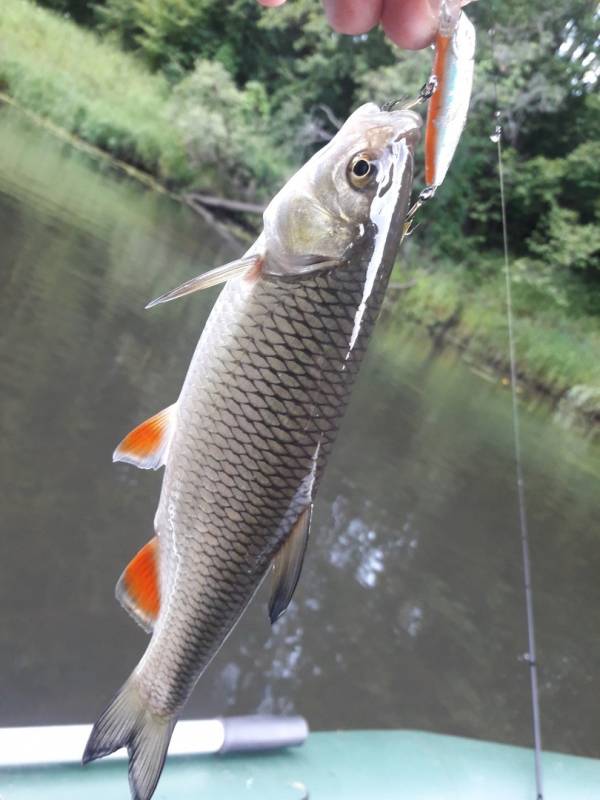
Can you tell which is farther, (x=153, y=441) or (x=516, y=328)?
(x=516, y=328)

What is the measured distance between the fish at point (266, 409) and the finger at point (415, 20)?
299 mm

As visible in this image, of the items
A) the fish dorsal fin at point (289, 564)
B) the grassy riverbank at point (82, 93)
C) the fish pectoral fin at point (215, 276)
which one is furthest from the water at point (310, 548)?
the grassy riverbank at point (82, 93)

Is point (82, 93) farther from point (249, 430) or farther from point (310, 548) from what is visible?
point (249, 430)

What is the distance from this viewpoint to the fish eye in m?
1.28

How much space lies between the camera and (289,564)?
124 centimetres

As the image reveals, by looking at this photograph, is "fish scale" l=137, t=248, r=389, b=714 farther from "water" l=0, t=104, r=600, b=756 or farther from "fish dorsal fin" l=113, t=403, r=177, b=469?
"water" l=0, t=104, r=600, b=756

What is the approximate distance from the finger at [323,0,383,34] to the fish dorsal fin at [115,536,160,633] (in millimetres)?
1150

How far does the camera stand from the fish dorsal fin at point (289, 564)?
1.21 meters

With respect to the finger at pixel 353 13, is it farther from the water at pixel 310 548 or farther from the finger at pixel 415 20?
the water at pixel 310 548

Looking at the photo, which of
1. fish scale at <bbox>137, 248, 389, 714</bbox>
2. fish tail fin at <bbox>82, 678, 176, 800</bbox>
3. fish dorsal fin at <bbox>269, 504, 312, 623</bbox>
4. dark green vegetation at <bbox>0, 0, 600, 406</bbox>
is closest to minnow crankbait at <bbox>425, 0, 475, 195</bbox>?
fish scale at <bbox>137, 248, 389, 714</bbox>

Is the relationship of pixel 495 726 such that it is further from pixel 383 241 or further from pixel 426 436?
pixel 426 436

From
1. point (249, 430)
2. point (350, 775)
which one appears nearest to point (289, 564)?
point (249, 430)

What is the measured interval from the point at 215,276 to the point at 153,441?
0.35 metres

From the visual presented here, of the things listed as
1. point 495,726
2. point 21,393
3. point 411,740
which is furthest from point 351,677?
point 21,393
